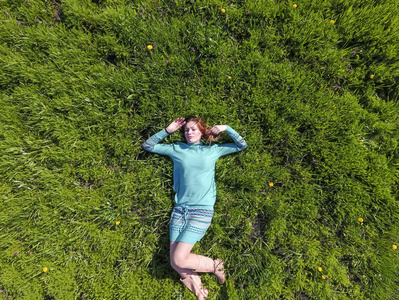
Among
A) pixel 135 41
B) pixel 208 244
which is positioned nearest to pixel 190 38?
pixel 135 41

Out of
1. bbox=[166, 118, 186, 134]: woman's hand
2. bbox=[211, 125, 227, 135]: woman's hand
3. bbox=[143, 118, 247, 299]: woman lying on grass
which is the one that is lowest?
bbox=[143, 118, 247, 299]: woman lying on grass

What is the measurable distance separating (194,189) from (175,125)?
40.9 inches

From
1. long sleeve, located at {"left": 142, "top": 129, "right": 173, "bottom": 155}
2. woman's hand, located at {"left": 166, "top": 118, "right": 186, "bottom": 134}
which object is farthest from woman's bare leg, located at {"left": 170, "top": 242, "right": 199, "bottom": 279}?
woman's hand, located at {"left": 166, "top": 118, "right": 186, "bottom": 134}

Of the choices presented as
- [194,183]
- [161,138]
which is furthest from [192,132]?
[194,183]

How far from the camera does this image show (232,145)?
10.5 ft

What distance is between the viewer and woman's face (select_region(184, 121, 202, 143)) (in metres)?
3.08

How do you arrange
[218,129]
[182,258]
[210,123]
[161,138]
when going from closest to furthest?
[182,258], [218,129], [161,138], [210,123]

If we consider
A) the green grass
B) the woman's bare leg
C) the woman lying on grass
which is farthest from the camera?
the green grass

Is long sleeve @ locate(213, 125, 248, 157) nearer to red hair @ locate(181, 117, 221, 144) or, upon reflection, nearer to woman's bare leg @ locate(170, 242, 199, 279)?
red hair @ locate(181, 117, 221, 144)

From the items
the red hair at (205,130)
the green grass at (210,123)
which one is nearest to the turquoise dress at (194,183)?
the red hair at (205,130)

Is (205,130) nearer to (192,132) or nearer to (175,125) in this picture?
(192,132)

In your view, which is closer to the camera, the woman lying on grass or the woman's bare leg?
the woman's bare leg

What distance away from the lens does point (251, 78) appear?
3260mm

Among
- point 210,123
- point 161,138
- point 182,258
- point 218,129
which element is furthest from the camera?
point 210,123
